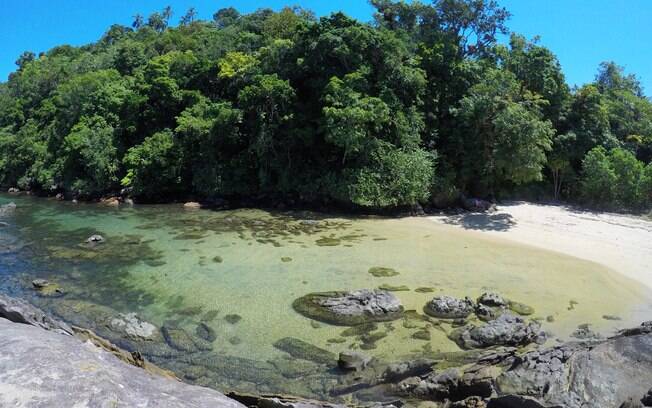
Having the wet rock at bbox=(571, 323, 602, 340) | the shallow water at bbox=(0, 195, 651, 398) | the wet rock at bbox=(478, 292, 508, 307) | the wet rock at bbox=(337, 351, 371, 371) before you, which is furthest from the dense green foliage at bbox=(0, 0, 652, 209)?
the wet rock at bbox=(337, 351, 371, 371)

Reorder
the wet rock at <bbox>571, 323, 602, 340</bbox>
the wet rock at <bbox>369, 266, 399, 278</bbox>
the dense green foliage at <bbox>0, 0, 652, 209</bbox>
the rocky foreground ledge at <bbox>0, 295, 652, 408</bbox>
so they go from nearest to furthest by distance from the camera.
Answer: the rocky foreground ledge at <bbox>0, 295, 652, 408</bbox> → the wet rock at <bbox>571, 323, 602, 340</bbox> → the wet rock at <bbox>369, 266, 399, 278</bbox> → the dense green foliage at <bbox>0, 0, 652, 209</bbox>

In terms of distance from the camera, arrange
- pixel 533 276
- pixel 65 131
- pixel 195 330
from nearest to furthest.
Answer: pixel 195 330, pixel 533 276, pixel 65 131

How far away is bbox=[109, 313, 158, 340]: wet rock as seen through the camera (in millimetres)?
10602

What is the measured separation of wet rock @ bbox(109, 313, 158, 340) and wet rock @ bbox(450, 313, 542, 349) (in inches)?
305

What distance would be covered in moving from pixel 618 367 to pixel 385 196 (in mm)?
17332

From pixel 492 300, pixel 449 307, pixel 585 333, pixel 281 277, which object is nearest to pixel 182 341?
pixel 281 277

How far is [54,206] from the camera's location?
31.6 m

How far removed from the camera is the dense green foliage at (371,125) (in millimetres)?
24906

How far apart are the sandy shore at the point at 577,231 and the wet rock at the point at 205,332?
14.2 meters

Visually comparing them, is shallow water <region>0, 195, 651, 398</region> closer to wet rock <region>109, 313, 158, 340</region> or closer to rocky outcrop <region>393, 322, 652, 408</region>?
wet rock <region>109, 313, 158, 340</region>

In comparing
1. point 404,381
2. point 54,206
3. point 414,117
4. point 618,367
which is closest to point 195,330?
point 404,381

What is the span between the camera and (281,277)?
14.8m

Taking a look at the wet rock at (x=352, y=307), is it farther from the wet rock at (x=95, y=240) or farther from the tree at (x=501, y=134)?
the tree at (x=501, y=134)

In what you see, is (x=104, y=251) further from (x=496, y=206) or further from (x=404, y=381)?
(x=496, y=206)
